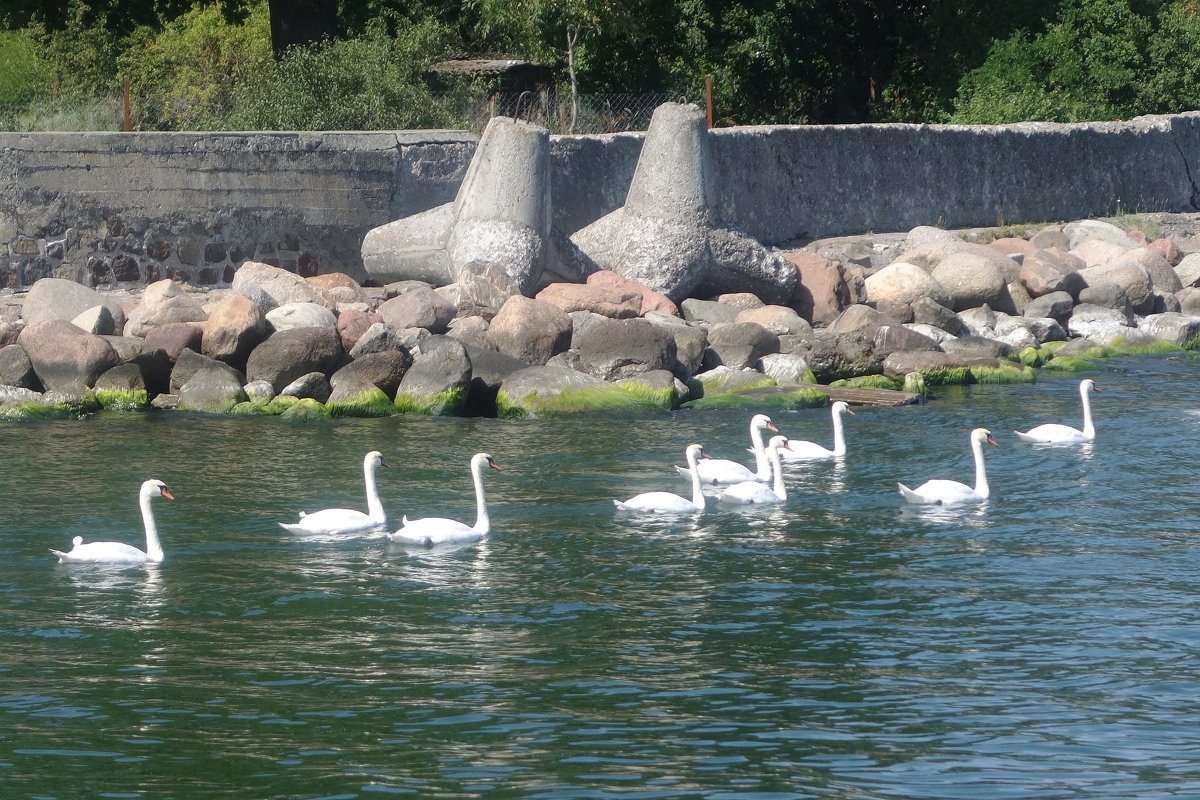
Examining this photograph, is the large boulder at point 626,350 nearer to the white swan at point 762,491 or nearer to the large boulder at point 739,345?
the large boulder at point 739,345

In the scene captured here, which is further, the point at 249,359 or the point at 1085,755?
the point at 249,359

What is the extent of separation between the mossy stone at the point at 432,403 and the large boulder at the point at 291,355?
867 millimetres

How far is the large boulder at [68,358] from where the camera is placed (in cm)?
1472

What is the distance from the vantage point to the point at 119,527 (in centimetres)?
1026

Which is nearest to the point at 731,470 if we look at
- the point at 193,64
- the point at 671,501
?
the point at 671,501

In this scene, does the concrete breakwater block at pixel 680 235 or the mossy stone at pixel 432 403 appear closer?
the mossy stone at pixel 432 403

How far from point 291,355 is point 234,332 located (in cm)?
63

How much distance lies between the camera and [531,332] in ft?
50.7

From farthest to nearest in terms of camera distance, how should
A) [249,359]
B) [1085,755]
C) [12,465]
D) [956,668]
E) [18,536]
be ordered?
[249,359] < [12,465] < [18,536] < [956,668] < [1085,755]

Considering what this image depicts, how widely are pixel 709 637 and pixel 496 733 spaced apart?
1.66m

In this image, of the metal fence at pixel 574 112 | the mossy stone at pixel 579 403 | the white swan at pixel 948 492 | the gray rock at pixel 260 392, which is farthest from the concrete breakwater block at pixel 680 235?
the white swan at pixel 948 492

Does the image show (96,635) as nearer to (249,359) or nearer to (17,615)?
(17,615)

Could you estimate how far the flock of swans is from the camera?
374 inches

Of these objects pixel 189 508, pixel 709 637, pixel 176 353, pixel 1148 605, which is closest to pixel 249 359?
pixel 176 353
